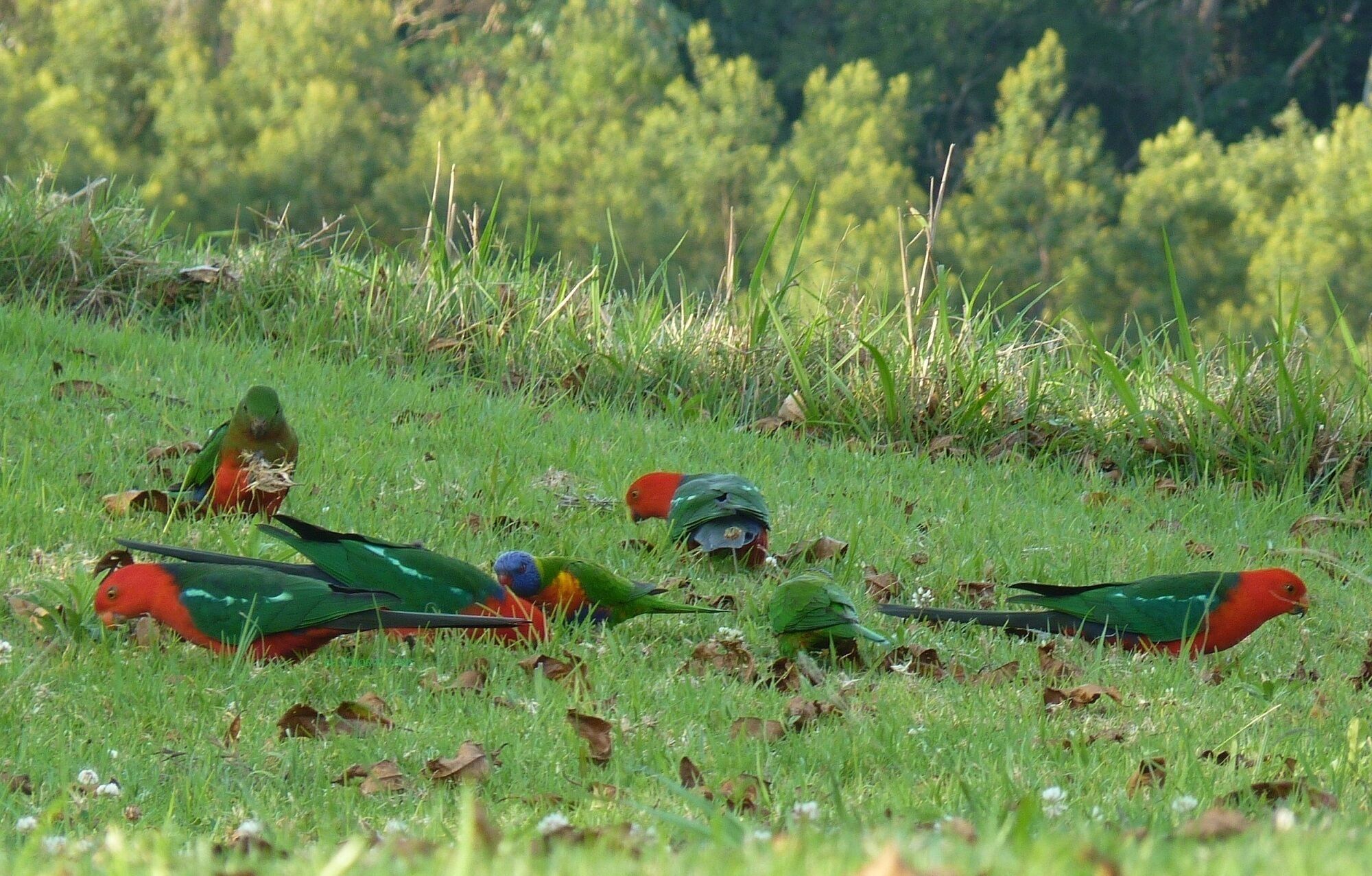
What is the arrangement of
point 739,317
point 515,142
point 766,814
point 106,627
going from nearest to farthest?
point 766,814 → point 106,627 → point 739,317 → point 515,142

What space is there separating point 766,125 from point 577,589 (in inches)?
1459

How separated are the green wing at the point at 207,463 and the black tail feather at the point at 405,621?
4.14ft

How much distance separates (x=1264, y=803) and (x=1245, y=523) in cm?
335

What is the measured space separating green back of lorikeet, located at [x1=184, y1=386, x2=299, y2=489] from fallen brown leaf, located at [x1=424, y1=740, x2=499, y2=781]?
5.45ft

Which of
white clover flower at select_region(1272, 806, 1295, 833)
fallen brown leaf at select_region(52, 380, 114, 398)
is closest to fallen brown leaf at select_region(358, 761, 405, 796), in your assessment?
white clover flower at select_region(1272, 806, 1295, 833)

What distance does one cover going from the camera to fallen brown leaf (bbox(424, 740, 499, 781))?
9.59ft

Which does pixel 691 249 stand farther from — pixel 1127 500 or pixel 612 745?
pixel 612 745

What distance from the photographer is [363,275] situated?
25.7 ft

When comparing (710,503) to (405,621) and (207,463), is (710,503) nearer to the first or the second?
(405,621)

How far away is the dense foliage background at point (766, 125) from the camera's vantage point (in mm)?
34531

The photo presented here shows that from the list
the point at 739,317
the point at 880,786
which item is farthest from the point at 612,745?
the point at 739,317

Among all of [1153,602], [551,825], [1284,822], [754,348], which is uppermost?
[1284,822]

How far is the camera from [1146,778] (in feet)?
9.77

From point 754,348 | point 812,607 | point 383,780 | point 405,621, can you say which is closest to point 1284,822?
point 383,780
